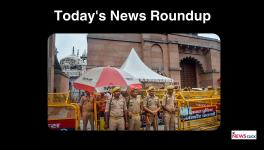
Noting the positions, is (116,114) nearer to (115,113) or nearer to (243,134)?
(115,113)

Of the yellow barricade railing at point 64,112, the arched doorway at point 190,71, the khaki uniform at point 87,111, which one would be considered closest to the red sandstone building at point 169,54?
the arched doorway at point 190,71

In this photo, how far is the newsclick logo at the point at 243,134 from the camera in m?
3.29

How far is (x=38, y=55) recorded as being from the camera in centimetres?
332

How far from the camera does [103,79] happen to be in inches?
127

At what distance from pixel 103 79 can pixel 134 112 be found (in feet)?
2.02

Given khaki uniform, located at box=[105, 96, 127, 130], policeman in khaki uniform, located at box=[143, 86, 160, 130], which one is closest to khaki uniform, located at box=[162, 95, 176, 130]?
policeman in khaki uniform, located at box=[143, 86, 160, 130]

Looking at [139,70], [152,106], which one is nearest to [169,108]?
[152,106]

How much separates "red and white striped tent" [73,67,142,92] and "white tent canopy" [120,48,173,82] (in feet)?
0.21

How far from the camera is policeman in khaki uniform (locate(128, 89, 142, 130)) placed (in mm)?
3336

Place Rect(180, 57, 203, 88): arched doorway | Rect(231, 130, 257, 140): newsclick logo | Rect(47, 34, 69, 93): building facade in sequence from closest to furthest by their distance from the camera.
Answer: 1. Rect(47, 34, 69, 93): building facade
2. Rect(231, 130, 257, 140): newsclick logo
3. Rect(180, 57, 203, 88): arched doorway

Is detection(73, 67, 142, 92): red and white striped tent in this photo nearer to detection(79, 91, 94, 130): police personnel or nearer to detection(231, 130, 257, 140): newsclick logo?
detection(79, 91, 94, 130): police personnel

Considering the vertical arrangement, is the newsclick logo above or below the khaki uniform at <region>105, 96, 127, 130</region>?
below

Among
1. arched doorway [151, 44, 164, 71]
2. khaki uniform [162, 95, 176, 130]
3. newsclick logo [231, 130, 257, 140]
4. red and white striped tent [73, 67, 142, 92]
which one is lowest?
newsclick logo [231, 130, 257, 140]

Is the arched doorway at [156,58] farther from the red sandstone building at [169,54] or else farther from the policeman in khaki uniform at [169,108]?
the policeman in khaki uniform at [169,108]
